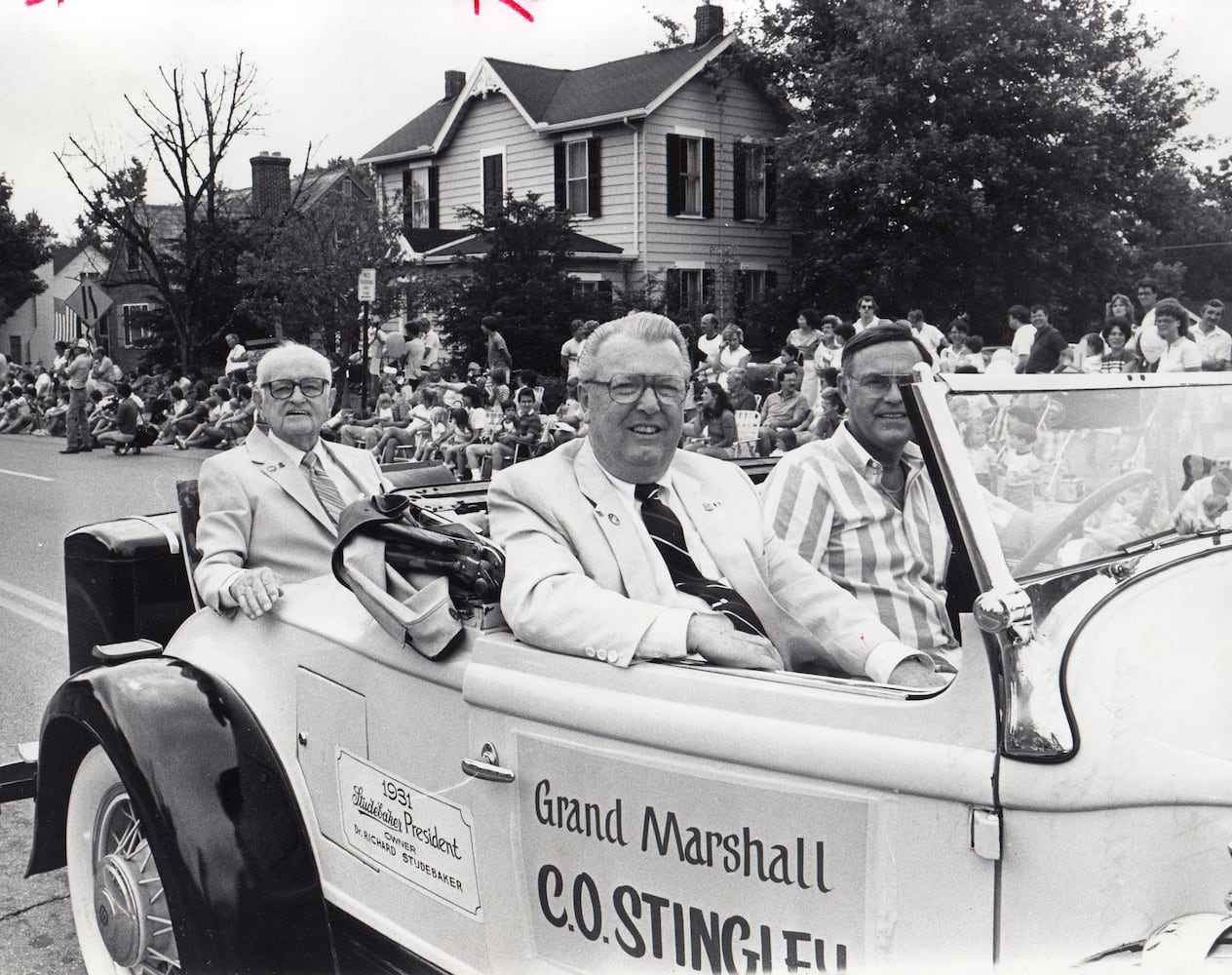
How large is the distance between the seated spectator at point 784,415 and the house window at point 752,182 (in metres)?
15.0

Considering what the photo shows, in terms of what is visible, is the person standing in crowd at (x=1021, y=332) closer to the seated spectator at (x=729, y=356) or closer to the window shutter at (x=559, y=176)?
the seated spectator at (x=729, y=356)

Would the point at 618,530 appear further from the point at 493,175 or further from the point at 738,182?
the point at 493,175

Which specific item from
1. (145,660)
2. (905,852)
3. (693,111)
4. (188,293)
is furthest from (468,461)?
(188,293)

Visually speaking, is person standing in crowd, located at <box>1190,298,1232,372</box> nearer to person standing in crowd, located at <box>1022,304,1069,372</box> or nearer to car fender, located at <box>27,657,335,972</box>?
person standing in crowd, located at <box>1022,304,1069,372</box>

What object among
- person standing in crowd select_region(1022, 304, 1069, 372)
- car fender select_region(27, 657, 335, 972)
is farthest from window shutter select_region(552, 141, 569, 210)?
car fender select_region(27, 657, 335, 972)

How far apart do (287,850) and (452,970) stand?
517 mm

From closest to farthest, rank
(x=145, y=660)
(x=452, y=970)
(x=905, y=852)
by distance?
(x=905, y=852) < (x=452, y=970) < (x=145, y=660)

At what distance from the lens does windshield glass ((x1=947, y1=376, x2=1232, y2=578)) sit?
6.60 ft

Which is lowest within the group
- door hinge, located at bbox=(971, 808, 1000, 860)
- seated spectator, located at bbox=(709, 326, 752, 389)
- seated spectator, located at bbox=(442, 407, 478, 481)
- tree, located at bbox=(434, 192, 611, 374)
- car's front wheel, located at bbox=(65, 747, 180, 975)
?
car's front wheel, located at bbox=(65, 747, 180, 975)

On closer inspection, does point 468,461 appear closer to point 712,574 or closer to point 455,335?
point 455,335

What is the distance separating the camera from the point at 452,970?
2.41 metres

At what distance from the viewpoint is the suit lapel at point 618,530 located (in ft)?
8.13

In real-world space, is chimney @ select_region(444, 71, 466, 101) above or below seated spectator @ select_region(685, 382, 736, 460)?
above

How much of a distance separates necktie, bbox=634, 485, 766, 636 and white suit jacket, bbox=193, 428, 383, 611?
1.35 m
